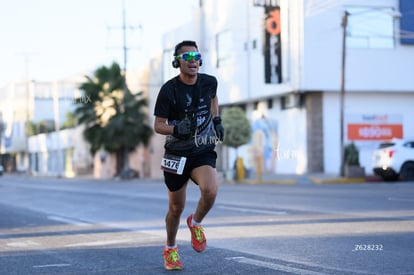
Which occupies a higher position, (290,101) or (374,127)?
(290,101)

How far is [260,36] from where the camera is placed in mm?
37031

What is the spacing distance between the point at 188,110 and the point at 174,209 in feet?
3.03

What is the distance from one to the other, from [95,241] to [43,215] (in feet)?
18.7

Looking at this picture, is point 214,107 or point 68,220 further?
point 68,220

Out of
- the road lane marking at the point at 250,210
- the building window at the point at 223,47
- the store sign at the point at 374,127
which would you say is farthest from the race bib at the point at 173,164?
the building window at the point at 223,47

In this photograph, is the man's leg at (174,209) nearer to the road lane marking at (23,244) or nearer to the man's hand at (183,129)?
the man's hand at (183,129)

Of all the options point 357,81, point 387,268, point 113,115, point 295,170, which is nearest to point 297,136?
point 295,170

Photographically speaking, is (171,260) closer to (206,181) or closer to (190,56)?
(206,181)

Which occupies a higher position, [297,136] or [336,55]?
[336,55]

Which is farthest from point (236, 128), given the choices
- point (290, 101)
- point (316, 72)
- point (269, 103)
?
point (269, 103)

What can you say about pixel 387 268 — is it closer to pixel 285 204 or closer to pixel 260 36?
pixel 285 204

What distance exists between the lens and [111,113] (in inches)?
1881

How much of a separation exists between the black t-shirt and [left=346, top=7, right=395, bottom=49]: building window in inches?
1100

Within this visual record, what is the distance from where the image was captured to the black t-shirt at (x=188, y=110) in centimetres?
643
